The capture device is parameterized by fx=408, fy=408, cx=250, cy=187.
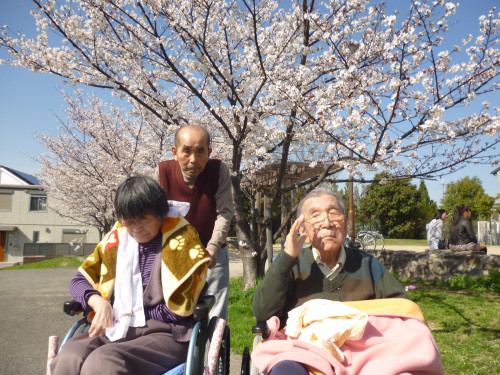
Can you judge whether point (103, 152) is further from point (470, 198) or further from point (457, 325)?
point (470, 198)

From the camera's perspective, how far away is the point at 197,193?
2707mm

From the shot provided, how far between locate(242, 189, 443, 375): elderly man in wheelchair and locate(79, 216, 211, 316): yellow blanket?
34cm

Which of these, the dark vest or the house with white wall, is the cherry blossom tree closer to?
the dark vest

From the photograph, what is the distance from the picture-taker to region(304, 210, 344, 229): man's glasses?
210 cm

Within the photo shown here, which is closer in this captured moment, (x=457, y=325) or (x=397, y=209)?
(x=457, y=325)

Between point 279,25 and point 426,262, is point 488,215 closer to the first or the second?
point 426,262

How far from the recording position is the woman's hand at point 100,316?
5.92 ft

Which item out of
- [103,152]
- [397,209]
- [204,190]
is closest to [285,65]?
[204,190]

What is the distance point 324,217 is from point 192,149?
0.93m

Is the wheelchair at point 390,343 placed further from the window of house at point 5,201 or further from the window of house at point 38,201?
the window of house at point 5,201

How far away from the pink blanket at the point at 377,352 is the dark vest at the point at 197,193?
1.09m

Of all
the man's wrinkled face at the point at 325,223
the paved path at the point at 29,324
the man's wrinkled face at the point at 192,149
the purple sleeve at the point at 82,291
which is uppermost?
the man's wrinkled face at the point at 192,149

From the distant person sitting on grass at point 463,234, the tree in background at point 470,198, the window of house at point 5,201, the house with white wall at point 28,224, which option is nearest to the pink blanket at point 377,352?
the distant person sitting on grass at point 463,234

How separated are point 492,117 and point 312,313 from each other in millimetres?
4679
